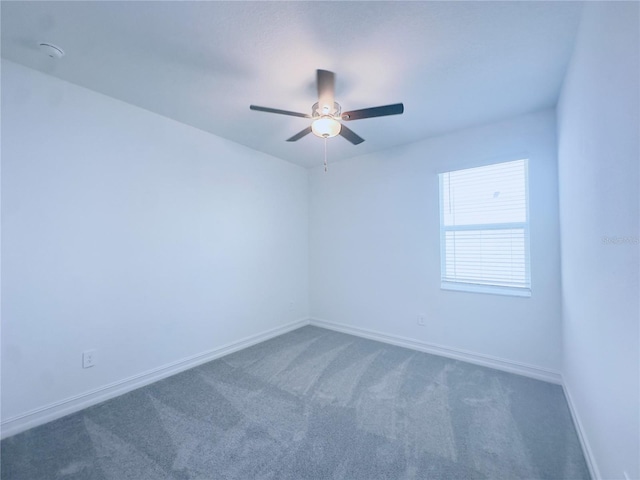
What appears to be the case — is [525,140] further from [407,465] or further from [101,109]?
[101,109]

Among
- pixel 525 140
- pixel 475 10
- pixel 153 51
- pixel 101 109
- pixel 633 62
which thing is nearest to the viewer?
pixel 633 62

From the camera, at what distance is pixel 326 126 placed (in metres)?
1.92

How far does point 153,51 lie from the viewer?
1698 millimetres

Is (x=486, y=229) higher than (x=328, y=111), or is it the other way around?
(x=328, y=111)

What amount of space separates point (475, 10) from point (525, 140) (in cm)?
162

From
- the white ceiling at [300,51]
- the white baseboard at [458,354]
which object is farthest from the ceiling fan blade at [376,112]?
the white baseboard at [458,354]

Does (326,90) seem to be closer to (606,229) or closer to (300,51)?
(300,51)

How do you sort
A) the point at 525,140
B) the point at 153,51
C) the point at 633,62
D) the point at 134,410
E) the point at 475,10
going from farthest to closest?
the point at 525,140, the point at 134,410, the point at 153,51, the point at 475,10, the point at 633,62

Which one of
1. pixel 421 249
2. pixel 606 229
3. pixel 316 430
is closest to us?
pixel 606 229

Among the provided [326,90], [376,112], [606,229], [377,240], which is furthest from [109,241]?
[606,229]

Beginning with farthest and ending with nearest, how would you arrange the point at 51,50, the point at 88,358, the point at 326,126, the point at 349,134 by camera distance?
the point at 349,134 < the point at 88,358 < the point at 326,126 < the point at 51,50

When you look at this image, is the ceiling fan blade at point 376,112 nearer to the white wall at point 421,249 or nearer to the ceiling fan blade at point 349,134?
the ceiling fan blade at point 349,134

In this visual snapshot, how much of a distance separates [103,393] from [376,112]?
3099 millimetres

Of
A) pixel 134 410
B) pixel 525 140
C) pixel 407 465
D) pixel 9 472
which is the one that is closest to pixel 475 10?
pixel 525 140
